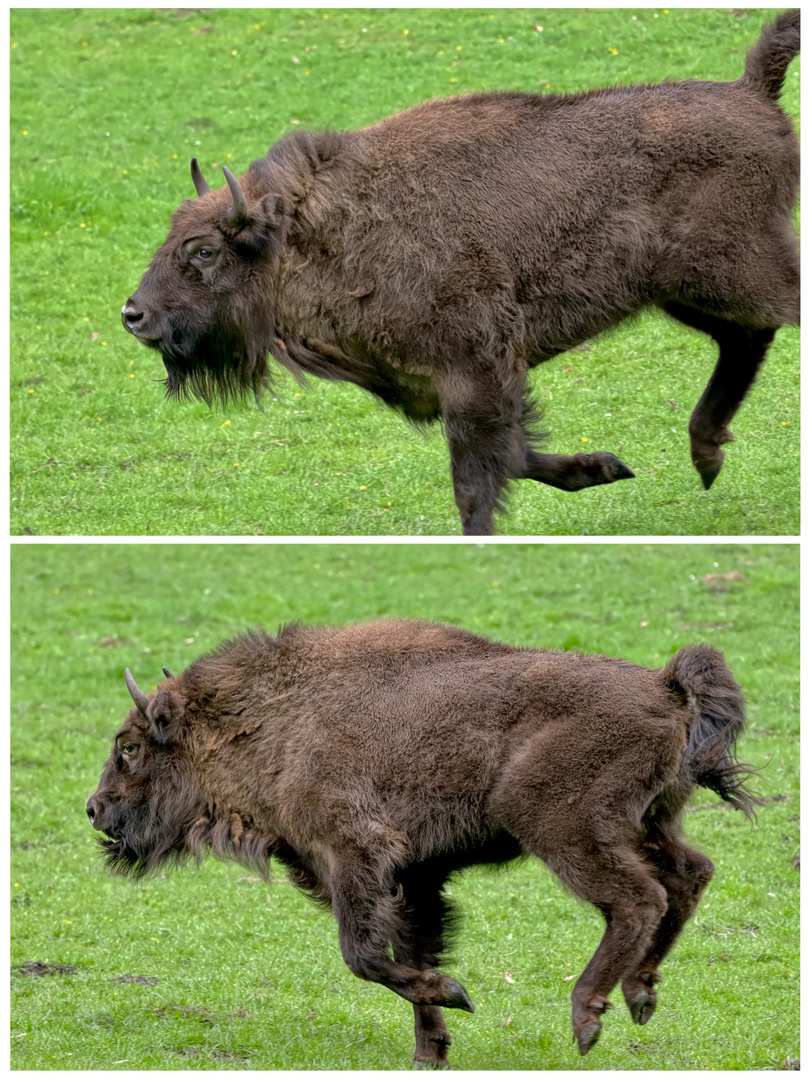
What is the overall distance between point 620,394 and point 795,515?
2.71 metres

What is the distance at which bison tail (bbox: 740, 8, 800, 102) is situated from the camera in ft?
22.5

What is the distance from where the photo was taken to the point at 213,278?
662cm

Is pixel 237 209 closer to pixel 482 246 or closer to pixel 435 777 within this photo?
pixel 482 246

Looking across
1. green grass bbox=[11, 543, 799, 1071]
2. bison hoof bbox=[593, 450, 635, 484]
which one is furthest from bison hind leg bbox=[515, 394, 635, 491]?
green grass bbox=[11, 543, 799, 1071]

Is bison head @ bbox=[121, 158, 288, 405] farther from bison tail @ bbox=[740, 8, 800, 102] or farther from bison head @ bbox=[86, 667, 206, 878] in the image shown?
bison tail @ bbox=[740, 8, 800, 102]

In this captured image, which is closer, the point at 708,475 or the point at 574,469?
the point at 574,469

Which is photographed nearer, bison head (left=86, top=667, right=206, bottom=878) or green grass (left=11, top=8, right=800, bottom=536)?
bison head (left=86, top=667, right=206, bottom=878)

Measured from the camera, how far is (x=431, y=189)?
6.55 m

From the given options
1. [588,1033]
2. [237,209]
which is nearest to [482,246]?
[237,209]

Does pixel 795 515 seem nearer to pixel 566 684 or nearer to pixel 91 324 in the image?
pixel 566 684

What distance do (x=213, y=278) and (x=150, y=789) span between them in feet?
7.95

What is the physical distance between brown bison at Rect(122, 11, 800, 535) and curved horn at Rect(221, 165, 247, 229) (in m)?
0.01

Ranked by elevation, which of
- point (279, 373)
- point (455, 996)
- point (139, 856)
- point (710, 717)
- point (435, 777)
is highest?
A: point (279, 373)

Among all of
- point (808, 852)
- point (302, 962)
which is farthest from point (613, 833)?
point (808, 852)
